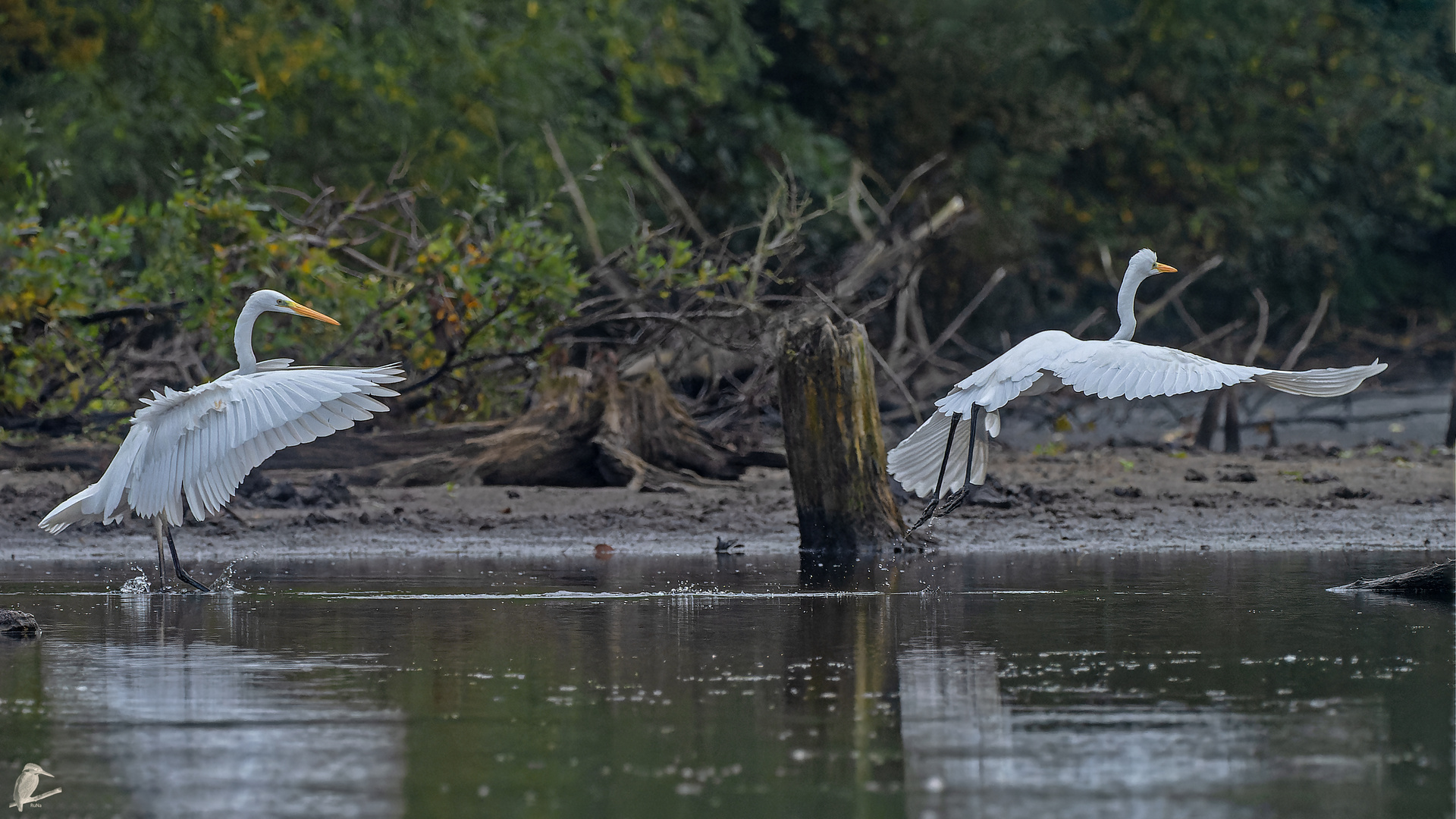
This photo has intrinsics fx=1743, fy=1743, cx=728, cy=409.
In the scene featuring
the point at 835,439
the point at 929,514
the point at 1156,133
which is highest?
the point at 1156,133

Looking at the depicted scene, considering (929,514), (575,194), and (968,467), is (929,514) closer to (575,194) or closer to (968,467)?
(968,467)

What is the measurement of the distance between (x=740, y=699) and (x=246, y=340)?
5.22m

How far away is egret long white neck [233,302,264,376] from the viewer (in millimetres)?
9220

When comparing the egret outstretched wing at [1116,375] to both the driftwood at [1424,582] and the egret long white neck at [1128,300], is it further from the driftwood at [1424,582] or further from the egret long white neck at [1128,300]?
the driftwood at [1424,582]

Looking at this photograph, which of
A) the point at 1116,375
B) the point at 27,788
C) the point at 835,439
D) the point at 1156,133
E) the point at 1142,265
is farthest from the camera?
the point at 1156,133

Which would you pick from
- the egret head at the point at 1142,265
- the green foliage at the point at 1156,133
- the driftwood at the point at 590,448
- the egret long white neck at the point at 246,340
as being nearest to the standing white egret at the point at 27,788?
the egret long white neck at the point at 246,340

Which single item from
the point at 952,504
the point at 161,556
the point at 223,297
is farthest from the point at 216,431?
the point at 223,297

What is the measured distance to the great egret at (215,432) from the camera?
8531 mm

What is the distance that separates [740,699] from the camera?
18.0 feet

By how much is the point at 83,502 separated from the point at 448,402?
249 inches

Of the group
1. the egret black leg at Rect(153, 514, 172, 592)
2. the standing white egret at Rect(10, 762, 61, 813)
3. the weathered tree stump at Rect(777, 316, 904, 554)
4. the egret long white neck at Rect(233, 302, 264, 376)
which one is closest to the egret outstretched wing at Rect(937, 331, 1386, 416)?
the weathered tree stump at Rect(777, 316, 904, 554)

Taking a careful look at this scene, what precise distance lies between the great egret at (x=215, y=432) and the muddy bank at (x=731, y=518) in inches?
82.6

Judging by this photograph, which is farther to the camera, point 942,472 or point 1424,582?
point 942,472

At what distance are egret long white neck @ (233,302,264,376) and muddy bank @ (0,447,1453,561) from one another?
1723 millimetres
